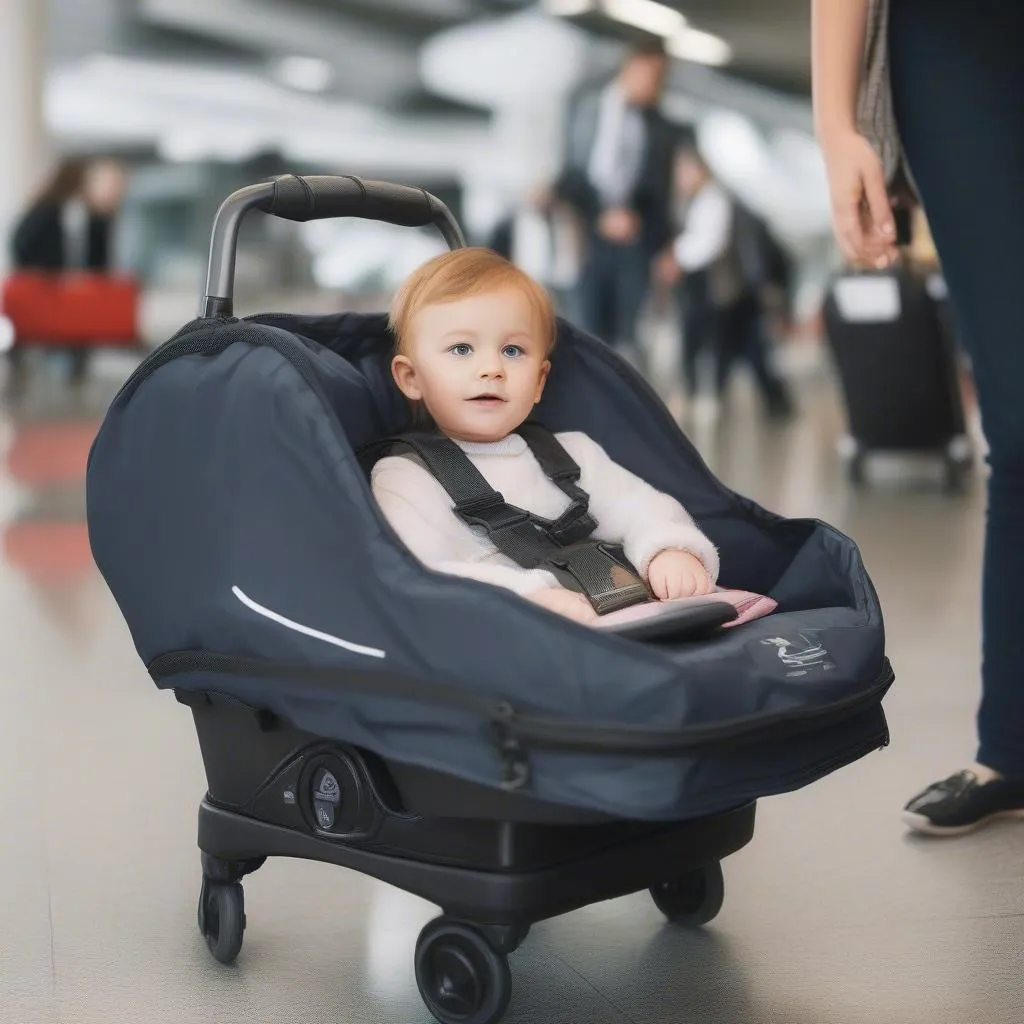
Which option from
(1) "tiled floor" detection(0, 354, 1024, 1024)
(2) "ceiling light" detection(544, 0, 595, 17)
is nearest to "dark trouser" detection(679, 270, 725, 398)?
(1) "tiled floor" detection(0, 354, 1024, 1024)

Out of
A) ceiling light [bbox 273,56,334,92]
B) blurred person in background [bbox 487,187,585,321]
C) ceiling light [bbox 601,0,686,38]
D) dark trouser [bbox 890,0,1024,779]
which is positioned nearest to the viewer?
dark trouser [bbox 890,0,1024,779]

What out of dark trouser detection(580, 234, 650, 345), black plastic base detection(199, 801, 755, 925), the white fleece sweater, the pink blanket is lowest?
dark trouser detection(580, 234, 650, 345)

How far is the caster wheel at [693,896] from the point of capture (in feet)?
5.00

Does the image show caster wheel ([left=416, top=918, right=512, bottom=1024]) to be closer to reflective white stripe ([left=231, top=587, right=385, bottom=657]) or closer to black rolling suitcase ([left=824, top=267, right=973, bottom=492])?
reflective white stripe ([left=231, top=587, right=385, bottom=657])

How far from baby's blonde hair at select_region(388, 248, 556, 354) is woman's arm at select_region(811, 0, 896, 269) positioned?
0.39m

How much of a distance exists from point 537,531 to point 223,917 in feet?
1.44

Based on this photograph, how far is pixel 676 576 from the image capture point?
143cm

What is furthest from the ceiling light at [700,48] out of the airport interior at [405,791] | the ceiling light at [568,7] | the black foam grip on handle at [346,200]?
the black foam grip on handle at [346,200]

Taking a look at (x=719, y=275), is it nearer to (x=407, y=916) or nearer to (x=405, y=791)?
(x=407, y=916)

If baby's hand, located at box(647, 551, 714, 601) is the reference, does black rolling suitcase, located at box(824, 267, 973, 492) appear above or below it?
below

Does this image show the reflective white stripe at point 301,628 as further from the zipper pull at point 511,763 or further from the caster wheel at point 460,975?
the caster wheel at point 460,975

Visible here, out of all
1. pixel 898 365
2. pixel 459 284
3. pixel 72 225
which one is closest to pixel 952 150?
pixel 459 284

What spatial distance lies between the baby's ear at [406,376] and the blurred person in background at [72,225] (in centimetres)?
775

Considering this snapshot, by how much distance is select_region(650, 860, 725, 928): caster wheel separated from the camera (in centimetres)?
152
